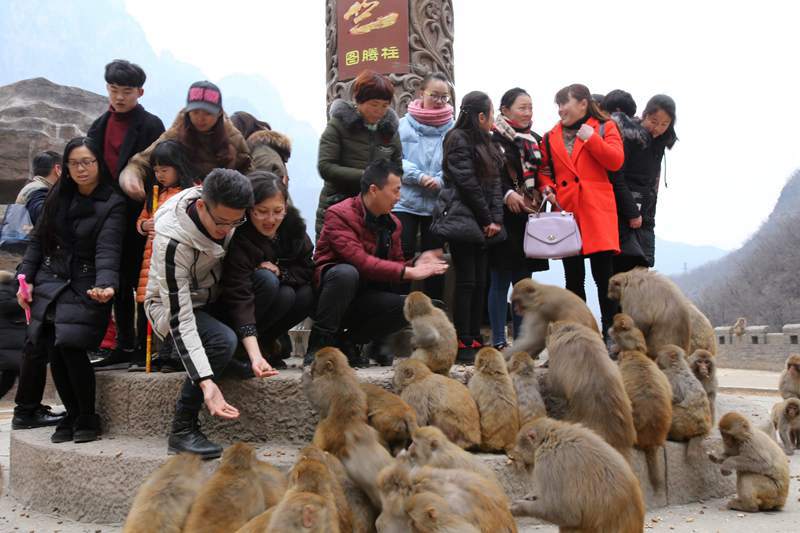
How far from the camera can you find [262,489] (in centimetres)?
315

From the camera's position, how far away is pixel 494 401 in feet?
13.1

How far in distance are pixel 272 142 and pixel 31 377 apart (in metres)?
2.51

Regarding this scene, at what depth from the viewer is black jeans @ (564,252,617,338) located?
5.47 metres

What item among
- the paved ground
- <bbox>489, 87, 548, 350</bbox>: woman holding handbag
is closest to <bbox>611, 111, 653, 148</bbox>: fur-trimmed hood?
<bbox>489, 87, 548, 350</bbox>: woman holding handbag

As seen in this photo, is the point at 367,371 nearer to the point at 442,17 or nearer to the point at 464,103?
the point at 464,103

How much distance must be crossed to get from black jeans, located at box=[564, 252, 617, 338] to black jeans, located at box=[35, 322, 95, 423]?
339 centimetres

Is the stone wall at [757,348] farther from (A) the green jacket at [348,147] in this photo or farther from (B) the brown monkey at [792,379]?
(A) the green jacket at [348,147]

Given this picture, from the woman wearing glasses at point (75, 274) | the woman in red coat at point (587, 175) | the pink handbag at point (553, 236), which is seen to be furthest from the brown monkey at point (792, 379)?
the woman wearing glasses at point (75, 274)

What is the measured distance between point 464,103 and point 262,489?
3.23 m

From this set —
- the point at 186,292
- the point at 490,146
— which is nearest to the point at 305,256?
the point at 186,292

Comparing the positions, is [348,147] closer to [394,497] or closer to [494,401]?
[494,401]

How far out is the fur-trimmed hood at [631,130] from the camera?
18.9 feet

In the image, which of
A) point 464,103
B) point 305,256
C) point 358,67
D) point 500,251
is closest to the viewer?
point 305,256

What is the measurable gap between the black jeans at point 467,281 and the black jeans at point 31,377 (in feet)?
9.03
